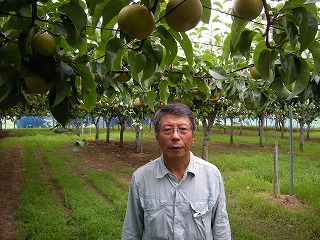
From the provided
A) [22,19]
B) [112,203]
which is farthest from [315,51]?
[112,203]

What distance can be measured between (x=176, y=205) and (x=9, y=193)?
523 cm

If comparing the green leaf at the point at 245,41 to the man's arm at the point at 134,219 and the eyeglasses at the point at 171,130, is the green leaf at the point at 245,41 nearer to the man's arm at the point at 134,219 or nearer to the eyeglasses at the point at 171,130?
the eyeglasses at the point at 171,130

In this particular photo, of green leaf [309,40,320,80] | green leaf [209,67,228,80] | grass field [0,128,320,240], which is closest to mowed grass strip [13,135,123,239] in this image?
grass field [0,128,320,240]

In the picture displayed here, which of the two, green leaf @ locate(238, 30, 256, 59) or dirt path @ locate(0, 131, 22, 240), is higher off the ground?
green leaf @ locate(238, 30, 256, 59)

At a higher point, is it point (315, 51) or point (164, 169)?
point (315, 51)

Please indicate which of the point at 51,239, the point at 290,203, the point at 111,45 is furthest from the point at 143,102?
the point at 290,203

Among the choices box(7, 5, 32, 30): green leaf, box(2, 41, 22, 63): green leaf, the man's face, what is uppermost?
box(7, 5, 32, 30): green leaf

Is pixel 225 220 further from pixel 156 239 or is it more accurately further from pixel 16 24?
pixel 16 24

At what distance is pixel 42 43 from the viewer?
2.97ft

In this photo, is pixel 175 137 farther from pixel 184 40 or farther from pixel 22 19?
pixel 22 19

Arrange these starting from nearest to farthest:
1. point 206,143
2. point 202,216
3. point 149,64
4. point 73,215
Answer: point 149,64 → point 202,216 → point 73,215 → point 206,143

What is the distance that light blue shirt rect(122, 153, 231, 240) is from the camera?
4.76 feet

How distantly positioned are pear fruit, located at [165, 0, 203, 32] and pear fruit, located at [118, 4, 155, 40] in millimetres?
48

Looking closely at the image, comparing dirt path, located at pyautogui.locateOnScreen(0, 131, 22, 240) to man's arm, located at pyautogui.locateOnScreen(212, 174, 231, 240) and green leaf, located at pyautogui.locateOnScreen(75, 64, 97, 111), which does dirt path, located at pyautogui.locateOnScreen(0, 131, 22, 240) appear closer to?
man's arm, located at pyautogui.locateOnScreen(212, 174, 231, 240)
